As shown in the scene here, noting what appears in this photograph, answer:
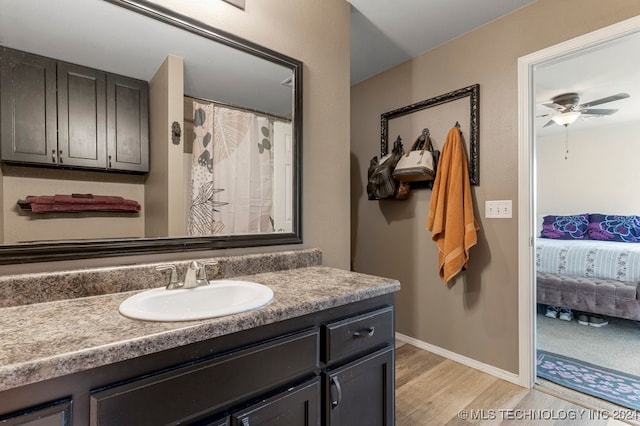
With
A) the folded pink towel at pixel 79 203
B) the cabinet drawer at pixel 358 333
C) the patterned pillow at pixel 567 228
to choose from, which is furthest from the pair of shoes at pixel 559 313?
the folded pink towel at pixel 79 203

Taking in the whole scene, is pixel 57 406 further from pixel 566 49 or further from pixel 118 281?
pixel 566 49

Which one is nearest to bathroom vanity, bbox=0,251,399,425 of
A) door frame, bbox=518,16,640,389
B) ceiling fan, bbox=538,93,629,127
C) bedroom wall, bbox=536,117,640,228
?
door frame, bbox=518,16,640,389

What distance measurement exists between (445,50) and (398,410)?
8.06ft

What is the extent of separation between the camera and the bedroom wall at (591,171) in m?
4.55

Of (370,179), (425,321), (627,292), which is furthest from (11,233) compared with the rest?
(627,292)

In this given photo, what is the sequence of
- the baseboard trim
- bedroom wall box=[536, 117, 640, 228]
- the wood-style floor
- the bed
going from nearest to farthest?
the wood-style floor < the baseboard trim < the bed < bedroom wall box=[536, 117, 640, 228]

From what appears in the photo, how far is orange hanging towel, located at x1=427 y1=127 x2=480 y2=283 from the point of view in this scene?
2.14 metres

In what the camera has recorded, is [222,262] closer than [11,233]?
No

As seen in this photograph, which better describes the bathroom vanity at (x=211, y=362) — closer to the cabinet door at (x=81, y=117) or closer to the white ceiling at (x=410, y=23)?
the cabinet door at (x=81, y=117)

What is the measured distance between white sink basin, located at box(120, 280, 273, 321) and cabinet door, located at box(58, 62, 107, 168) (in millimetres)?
500

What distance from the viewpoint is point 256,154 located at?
1536mm

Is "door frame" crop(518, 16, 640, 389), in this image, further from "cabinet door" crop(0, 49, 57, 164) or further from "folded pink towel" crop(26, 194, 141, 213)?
"cabinet door" crop(0, 49, 57, 164)

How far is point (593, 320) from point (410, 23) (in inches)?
126

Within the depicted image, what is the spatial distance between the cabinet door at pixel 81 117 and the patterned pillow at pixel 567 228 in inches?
209
